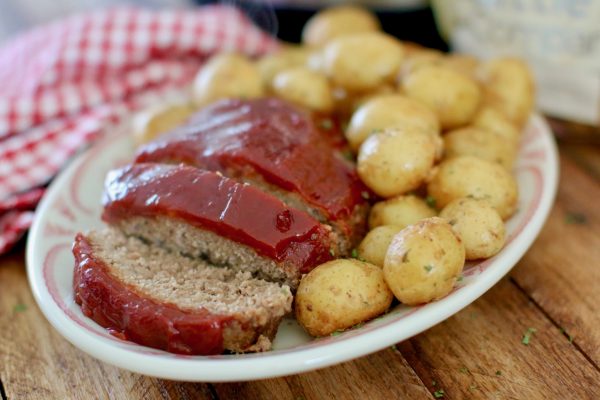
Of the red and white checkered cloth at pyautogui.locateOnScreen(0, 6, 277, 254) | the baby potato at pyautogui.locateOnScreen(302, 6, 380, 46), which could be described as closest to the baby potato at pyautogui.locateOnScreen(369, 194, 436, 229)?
the baby potato at pyautogui.locateOnScreen(302, 6, 380, 46)

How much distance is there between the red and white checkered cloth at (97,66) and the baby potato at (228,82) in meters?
0.46

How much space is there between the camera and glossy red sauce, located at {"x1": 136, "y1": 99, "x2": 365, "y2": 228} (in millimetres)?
1834

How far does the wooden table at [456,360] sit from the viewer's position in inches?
64.2

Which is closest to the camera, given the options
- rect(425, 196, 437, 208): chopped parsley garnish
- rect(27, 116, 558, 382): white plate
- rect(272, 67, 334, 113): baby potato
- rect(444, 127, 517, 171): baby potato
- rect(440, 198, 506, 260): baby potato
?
rect(27, 116, 558, 382): white plate

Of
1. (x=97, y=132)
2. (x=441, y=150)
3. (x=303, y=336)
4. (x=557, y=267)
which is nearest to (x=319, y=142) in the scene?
(x=441, y=150)

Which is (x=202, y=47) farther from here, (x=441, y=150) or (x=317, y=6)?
(x=441, y=150)

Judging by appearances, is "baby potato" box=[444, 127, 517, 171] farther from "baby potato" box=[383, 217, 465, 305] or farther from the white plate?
"baby potato" box=[383, 217, 465, 305]

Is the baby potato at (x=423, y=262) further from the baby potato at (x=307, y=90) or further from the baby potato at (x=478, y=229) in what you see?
the baby potato at (x=307, y=90)

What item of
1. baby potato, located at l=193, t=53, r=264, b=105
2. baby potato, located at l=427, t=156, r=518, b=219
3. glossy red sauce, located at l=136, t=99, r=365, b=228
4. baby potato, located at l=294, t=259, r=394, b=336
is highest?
glossy red sauce, located at l=136, t=99, r=365, b=228

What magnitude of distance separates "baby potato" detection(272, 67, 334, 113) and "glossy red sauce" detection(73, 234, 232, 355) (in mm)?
983

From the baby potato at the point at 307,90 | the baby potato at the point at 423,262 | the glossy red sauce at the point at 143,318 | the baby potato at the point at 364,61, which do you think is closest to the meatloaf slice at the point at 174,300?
the glossy red sauce at the point at 143,318

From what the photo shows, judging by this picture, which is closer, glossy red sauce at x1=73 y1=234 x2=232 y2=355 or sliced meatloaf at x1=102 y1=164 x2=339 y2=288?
glossy red sauce at x1=73 y1=234 x2=232 y2=355

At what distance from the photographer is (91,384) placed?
1.73 meters

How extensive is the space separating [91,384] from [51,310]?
0.23 m
